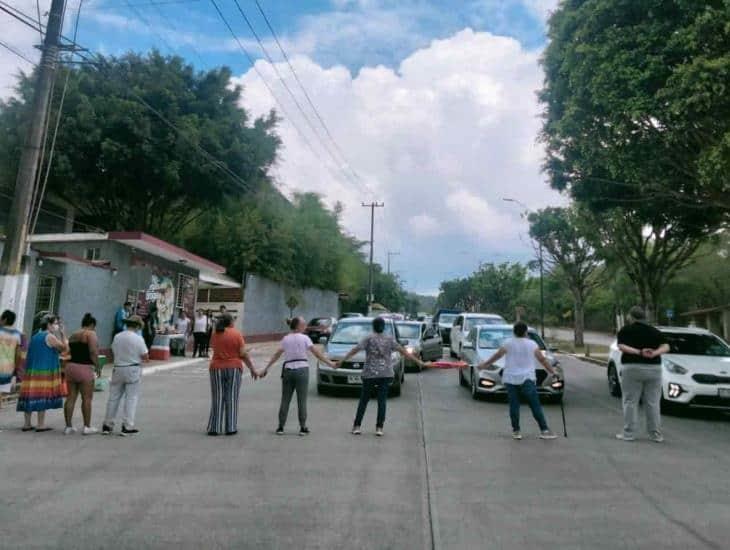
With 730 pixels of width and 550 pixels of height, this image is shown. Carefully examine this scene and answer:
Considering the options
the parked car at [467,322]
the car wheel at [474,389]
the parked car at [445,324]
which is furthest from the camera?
the parked car at [445,324]

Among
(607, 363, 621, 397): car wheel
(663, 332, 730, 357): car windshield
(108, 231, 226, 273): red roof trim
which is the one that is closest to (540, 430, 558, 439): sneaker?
(663, 332, 730, 357): car windshield

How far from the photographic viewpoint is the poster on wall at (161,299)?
20422mm

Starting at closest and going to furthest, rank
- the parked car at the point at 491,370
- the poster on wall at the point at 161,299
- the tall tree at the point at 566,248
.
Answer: the parked car at the point at 491,370 < the poster on wall at the point at 161,299 < the tall tree at the point at 566,248

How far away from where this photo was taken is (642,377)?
27.3 feet

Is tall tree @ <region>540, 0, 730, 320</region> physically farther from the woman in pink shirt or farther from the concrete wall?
the concrete wall

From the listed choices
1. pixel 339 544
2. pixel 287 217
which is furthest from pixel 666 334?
pixel 287 217

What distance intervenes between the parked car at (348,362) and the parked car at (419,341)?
3219 millimetres

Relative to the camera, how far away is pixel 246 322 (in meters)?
32.4

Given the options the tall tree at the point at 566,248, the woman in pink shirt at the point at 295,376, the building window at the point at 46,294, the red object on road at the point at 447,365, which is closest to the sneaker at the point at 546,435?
the red object on road at the point at 447,365

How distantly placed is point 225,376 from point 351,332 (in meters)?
5.72

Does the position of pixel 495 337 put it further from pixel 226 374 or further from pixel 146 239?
pixel 146 239

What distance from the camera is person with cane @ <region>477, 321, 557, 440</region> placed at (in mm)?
8281

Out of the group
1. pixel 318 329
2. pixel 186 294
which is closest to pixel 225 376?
pixel 186 294

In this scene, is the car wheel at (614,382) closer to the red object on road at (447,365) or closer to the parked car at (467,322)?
the red object on road at (447,365)
